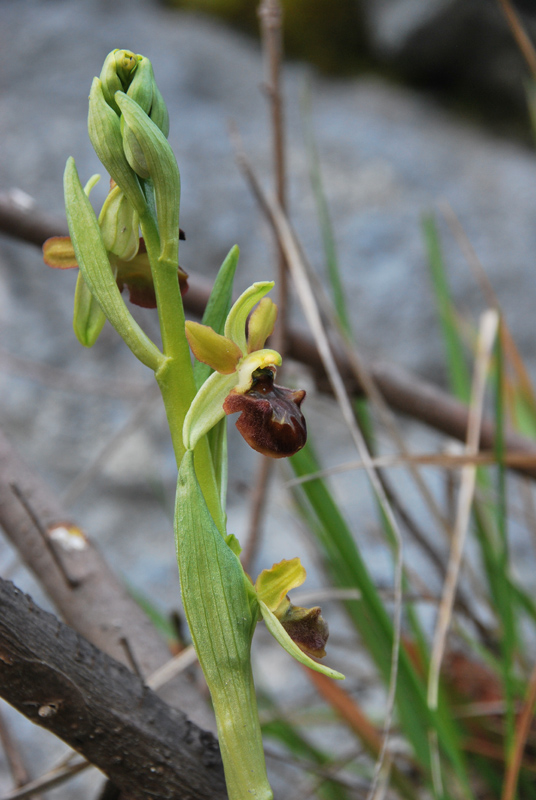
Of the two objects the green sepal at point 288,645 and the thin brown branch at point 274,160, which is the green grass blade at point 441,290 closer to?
the thin brown branch at point 274,160

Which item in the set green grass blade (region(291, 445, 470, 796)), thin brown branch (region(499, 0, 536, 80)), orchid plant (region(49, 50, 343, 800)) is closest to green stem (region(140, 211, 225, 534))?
orchid plant (region(49, 50, 343, 800))

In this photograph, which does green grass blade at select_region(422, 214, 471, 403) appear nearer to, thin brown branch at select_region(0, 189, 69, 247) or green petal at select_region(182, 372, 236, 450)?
thin brown branch at select_region(0, 189, 69, 247)

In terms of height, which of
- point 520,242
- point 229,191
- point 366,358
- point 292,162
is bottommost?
point 366,358

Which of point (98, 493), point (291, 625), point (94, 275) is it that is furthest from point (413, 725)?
point (98, 493)

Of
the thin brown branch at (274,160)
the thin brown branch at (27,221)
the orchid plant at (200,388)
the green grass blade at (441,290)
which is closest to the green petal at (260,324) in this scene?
the orchid plant at (200,388)

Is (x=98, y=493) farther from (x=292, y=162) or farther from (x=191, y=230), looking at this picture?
(x=292, y=162)

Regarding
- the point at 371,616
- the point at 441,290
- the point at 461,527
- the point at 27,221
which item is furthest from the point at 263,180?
the point at 371,616

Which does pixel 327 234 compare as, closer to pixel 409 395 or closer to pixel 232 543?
pixel 409 395
